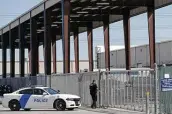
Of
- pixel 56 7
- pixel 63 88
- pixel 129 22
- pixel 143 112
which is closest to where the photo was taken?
pixel 143 112

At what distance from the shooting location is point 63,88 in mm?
38125

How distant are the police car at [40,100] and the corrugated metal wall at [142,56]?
33.9 m

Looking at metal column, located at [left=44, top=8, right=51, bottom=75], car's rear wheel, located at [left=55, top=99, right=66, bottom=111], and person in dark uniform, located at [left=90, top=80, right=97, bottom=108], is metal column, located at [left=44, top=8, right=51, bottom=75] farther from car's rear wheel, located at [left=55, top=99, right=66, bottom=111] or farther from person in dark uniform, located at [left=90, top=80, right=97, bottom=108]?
car's rear wheel, located at [left=55, top=99, right=66, bottom=111]

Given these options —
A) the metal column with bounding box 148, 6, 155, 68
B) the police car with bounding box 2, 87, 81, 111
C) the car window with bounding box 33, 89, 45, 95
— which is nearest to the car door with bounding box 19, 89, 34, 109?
the police car with bounding box 2, 87, 81, 111

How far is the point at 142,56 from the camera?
71.6 m

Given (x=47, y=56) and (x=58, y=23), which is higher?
(x=58, y=23)

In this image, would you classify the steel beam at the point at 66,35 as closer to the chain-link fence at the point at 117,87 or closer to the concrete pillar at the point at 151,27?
the chain-link fence at the point at 117,87

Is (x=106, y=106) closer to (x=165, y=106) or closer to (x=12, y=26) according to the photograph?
(x=165, y=106)

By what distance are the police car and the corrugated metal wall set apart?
33895 mm

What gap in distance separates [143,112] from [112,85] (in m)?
4.56

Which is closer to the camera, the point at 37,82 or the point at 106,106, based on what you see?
the point at 106,106

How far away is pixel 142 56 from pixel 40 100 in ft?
146

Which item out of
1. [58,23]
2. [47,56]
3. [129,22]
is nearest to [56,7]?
[47,56]

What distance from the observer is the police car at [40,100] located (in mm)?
28406
